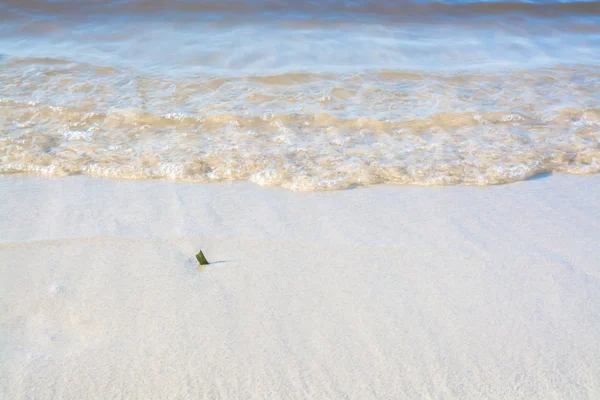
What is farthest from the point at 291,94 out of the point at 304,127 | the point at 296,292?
the point at 296,292

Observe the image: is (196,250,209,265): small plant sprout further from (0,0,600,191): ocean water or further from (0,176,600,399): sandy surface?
(0,0,600,191): ocean water

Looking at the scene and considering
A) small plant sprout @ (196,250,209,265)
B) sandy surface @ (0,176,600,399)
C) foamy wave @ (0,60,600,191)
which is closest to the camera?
sandy surface @ (0,176,600,399)

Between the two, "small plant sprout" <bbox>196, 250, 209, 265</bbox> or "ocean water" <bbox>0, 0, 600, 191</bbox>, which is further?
"ocean water" <bbox>0, 0, 600, 191</bbox>

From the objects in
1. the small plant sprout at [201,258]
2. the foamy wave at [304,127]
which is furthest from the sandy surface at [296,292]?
the foamy wave at [304,127]

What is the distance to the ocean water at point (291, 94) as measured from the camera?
329 cm

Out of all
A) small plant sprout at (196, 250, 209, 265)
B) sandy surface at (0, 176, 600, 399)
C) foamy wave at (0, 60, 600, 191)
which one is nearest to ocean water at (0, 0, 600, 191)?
Result: foamy wave at (0, 60, 600, 191)

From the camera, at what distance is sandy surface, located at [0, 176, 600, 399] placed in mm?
1738

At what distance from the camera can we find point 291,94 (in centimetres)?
444

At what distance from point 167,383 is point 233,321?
338 millimetres

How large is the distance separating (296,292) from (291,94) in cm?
255

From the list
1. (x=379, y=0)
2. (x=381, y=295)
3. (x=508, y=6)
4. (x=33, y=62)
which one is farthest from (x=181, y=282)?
(x=508, y=6)

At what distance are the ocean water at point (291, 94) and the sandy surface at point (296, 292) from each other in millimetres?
314

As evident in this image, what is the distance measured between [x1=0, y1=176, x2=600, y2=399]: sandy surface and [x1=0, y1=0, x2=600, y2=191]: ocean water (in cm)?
31

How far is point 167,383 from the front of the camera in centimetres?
170
